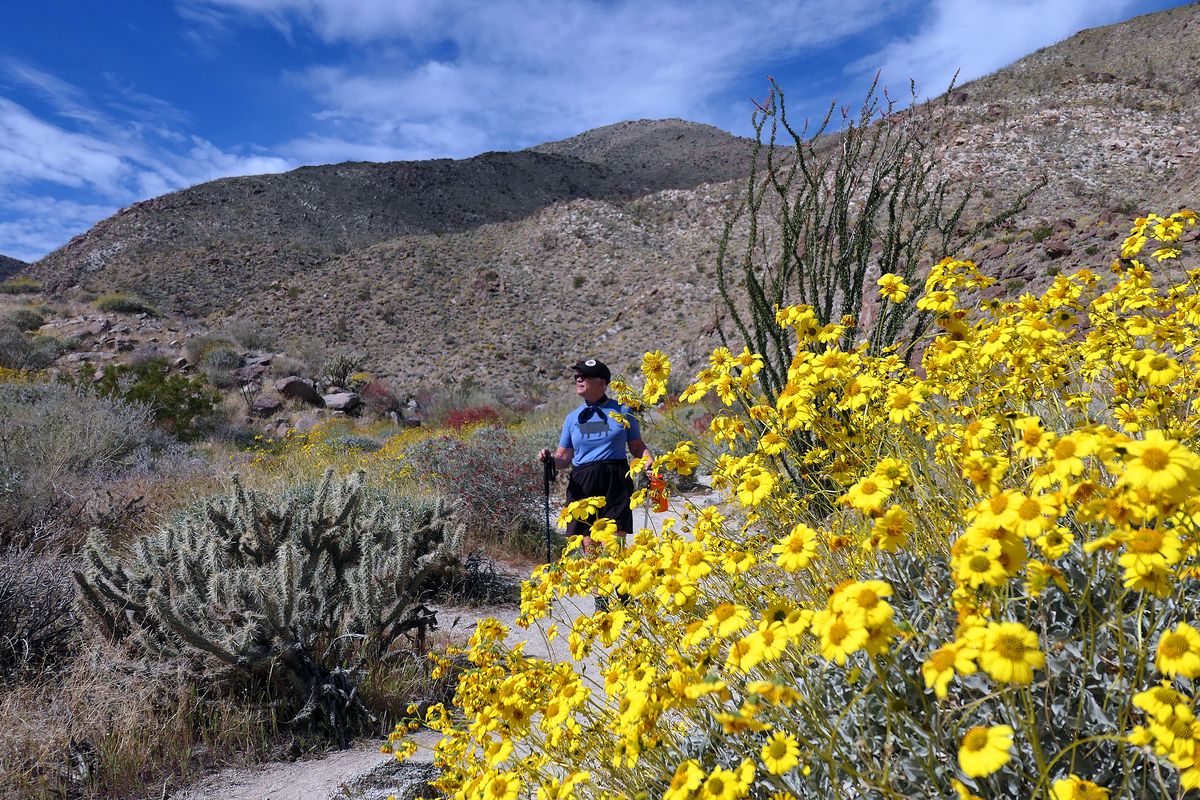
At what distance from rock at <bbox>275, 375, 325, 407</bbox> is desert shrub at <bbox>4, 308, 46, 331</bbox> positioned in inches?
416

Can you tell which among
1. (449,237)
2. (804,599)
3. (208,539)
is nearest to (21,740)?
(208,539)

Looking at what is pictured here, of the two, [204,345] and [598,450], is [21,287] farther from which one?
[598,450]

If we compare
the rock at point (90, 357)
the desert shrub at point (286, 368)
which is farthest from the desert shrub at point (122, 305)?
the desert shrub at point (286, 368)

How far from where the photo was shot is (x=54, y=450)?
6.86 metres

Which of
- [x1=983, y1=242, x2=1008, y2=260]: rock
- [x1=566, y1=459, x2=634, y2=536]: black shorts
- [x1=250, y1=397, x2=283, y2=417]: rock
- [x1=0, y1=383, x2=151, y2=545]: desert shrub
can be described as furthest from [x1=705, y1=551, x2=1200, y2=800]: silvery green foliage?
[x1=250, y1=397, x2=283, y2=417]: rock

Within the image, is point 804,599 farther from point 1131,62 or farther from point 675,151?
point 675,151

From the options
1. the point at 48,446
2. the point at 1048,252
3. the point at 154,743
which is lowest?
the point at 154,743

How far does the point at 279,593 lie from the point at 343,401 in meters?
14.1

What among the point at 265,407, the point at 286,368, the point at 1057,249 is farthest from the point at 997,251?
the point at 286,368

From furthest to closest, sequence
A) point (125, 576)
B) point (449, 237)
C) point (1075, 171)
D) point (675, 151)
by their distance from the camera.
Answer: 1. point (675, 151)
2. point (449, 237)
3. point (1075, 171)
4. point (125, 576)

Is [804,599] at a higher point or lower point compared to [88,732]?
higher

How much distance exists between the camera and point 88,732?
2.73 metres

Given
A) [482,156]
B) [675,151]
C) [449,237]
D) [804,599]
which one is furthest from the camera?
[675,151]

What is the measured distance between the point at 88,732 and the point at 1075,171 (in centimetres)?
2687
